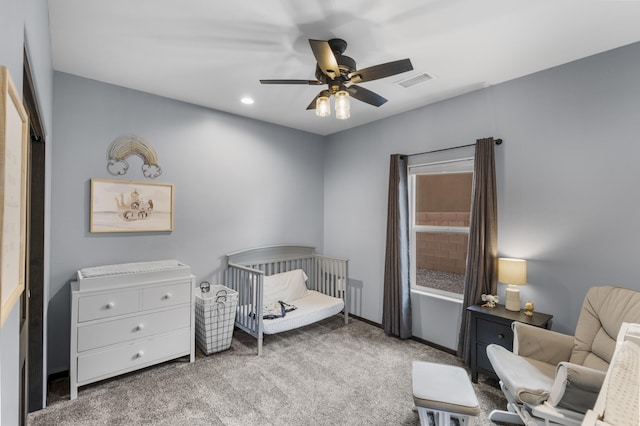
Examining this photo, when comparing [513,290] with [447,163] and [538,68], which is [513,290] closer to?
[447,163]

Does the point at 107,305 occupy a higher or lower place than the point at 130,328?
higher

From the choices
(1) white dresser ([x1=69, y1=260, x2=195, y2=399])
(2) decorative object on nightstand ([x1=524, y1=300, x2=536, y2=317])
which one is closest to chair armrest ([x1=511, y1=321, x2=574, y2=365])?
(2) decorative object on nightstand ([x1=524, y1=300, x2=536, y2=317])

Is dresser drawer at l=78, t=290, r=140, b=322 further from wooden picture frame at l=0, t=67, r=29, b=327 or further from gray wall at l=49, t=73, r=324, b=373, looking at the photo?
wooden picture frame at l=0, t=67, r=29, b=327

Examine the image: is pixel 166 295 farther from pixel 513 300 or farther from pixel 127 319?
pixel 513 300

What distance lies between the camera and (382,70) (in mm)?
1979

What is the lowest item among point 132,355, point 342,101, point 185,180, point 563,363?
point 132,355

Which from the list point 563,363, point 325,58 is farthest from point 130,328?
point 563,363

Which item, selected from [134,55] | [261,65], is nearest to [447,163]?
[261,65]

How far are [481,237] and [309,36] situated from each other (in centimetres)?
223

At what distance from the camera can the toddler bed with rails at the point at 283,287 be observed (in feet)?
10.6

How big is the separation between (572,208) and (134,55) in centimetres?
363

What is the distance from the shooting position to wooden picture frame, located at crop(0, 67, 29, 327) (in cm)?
59

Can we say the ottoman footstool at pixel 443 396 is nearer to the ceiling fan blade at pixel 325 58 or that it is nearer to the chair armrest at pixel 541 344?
the chair armrest at pixel 541 344

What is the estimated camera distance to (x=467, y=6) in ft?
6.02
